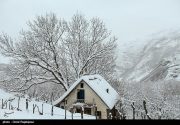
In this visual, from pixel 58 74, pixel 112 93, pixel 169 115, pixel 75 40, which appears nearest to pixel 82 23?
pixel 75 40

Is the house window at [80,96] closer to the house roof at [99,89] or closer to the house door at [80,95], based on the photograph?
the house door at [80,95]

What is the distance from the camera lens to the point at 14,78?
35.9m

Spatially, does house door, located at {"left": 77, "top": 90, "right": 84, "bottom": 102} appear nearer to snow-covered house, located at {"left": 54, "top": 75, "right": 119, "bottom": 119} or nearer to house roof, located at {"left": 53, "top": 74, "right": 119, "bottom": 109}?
snow-covered house, located at {"left": 54, "top": 75, "right": 119, "bottom": 119}

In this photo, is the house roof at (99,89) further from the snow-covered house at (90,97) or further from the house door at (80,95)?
the house door at (80,95)

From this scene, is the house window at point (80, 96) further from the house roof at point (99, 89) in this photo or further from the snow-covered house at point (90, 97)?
the house roof at point (99, 89)

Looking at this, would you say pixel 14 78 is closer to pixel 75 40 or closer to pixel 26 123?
pixel 75 40

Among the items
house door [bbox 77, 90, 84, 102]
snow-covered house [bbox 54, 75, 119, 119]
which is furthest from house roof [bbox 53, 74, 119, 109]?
house door [bbox 77, 90, 84, 102]

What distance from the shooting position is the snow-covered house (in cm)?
3366

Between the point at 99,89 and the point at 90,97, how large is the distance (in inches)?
59.5

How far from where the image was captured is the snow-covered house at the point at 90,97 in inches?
1325

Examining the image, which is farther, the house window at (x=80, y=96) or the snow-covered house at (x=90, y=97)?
the house window at (x=80, y=96)

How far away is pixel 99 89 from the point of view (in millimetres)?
34250

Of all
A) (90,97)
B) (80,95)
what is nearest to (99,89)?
(90,97)

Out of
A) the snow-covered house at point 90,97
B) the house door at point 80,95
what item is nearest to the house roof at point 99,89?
the snow-covered house at point 90,97
